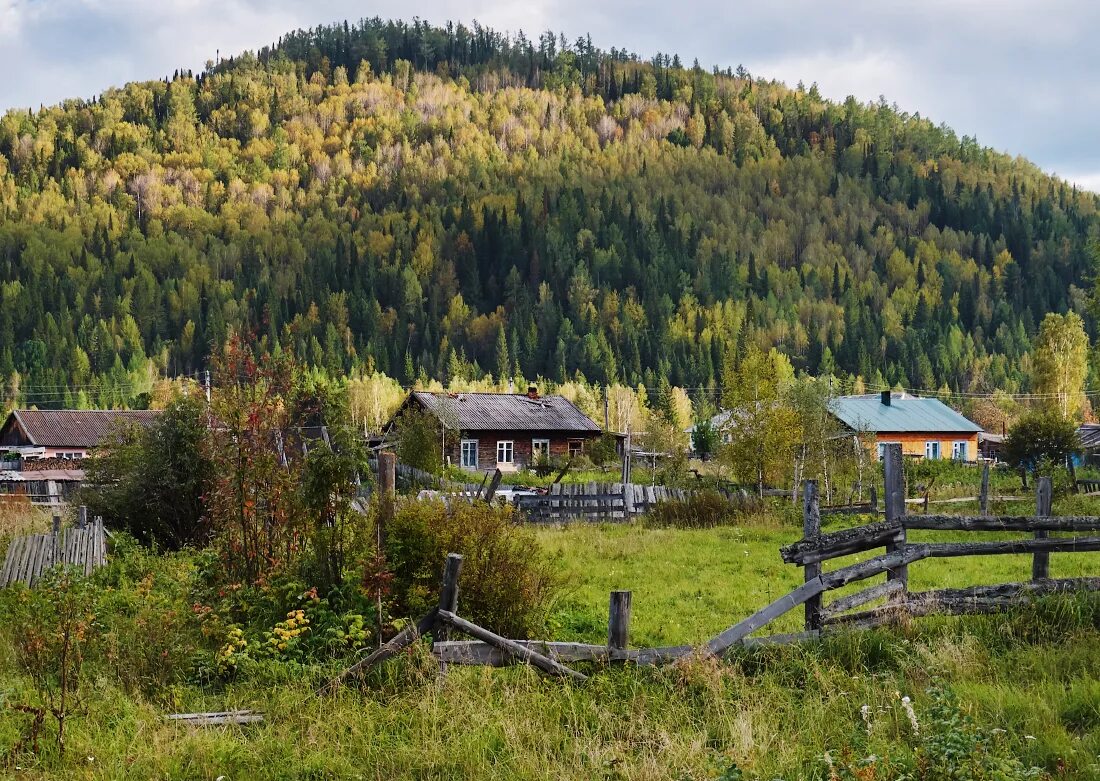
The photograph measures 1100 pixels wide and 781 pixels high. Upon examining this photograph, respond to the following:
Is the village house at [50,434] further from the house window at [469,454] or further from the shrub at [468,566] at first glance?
the shrub at [468,566]

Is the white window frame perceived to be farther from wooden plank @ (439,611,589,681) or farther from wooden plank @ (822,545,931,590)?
wooden plank @ (439,611,589,681)

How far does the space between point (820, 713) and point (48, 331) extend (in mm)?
189591

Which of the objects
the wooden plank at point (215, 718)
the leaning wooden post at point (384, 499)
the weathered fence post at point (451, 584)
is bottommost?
the wooden plank at point (215, 718)

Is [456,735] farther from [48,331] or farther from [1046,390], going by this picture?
[48,331]

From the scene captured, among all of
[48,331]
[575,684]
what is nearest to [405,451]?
[575,684]

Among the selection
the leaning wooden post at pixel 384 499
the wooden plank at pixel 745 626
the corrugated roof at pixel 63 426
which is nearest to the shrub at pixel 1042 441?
the wooden plank at pixel 745 626

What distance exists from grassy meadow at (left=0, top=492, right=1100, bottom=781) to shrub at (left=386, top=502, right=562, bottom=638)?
1.27 meters

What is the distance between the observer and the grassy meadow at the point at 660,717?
6.62m

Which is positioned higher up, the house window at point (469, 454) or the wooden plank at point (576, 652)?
the house window at point (469, 454)

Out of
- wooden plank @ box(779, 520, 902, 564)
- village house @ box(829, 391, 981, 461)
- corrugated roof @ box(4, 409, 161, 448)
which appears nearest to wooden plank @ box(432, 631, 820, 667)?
wooden plank @ box(779, 520, 902, 564)

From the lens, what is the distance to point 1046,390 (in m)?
82.4

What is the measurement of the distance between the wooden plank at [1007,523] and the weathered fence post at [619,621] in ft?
10.3

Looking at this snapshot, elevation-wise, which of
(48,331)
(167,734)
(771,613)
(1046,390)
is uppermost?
(48,331)

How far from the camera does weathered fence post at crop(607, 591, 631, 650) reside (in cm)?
865
